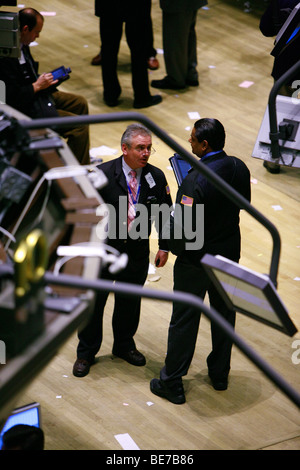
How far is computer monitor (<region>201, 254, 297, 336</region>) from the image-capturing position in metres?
2.52

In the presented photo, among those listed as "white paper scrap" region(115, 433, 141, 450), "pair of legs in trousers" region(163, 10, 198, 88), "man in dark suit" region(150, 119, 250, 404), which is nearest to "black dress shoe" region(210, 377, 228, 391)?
"man in dark suit" region(150, 119, 250, 404)

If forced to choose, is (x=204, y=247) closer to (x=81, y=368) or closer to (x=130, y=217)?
(x=130, y=217)

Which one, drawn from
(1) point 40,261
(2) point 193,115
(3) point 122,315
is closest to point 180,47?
(2) point 193,115

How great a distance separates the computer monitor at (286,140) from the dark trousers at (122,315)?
0.97 metres

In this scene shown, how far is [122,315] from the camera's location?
4863mm

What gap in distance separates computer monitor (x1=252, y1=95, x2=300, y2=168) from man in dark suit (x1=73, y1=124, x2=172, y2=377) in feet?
2.16

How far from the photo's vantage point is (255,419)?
459cm

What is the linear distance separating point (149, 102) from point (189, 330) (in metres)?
4.01

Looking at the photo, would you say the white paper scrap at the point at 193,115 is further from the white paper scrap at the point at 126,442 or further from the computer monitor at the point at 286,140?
the white paper scrap at the point at 126,442

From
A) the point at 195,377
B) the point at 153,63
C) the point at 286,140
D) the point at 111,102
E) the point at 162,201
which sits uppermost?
the point at 286,140

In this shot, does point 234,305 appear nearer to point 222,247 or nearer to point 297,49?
point 222,247

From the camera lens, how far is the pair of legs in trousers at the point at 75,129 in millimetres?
6348

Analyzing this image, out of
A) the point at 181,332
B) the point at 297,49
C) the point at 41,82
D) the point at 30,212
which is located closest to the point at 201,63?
the point at 297,49

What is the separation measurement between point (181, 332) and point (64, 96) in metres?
2.77
